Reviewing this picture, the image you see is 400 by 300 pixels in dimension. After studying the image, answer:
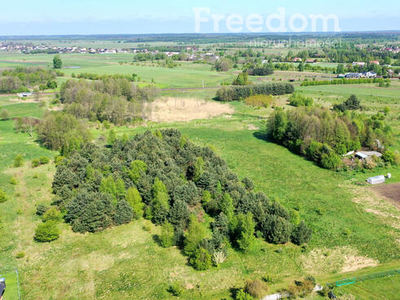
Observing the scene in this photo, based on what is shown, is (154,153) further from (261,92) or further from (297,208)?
(261,92)

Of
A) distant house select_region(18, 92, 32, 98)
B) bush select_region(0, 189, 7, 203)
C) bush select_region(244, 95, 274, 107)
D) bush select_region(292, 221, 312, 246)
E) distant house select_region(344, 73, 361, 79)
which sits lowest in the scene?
bush select_region(292, 221, 312, 246)

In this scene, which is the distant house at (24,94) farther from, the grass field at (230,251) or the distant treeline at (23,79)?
the grass field at (230,251)

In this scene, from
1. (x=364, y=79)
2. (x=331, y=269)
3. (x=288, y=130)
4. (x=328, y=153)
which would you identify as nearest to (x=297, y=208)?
(x=331, y=269)

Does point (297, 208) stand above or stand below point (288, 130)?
below

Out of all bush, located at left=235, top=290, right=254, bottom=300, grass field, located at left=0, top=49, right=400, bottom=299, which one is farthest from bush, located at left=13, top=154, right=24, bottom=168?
bush, located at left=235, top=290, right=254, bottom=300

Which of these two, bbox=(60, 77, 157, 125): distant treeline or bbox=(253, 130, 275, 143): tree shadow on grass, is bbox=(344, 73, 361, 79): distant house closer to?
bbox=(253, 130, 275, 143): tree shadow on grass

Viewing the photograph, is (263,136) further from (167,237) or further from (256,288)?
(256,288)

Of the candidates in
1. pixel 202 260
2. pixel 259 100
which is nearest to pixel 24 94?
pixel 259 100
